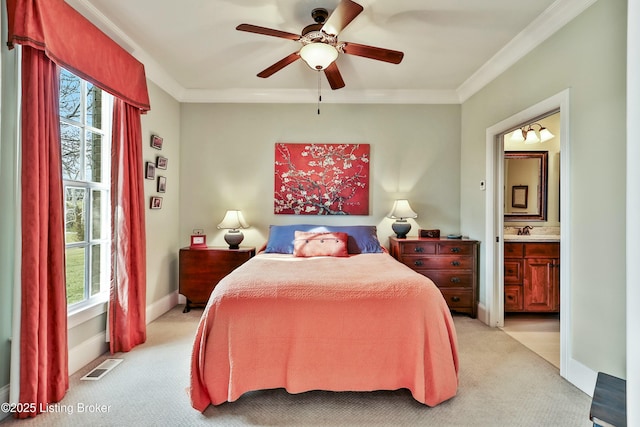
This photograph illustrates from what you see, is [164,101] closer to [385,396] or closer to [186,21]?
[186,21]

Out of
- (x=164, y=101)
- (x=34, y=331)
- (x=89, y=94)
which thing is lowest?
(x=34, y=331)

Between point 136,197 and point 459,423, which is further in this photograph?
point 136,197

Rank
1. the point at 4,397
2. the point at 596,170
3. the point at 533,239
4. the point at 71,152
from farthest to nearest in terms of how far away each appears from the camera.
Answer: the point at 533,239 < the point at 71,152 < the point at 596,170 < the point at 4,397

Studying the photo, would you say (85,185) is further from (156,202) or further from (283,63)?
(283,63)

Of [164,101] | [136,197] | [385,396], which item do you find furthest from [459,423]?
[164,101]

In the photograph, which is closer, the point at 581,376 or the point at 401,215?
the point at 581,376

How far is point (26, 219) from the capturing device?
5.76ft

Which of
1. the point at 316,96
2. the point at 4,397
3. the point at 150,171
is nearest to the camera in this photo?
the point at 4,397

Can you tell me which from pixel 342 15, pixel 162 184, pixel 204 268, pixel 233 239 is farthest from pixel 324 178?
pixel 342 15

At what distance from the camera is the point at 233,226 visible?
3.70 metres

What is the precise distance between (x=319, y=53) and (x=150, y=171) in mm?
2209

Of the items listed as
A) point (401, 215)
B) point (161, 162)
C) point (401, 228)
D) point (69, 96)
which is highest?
point (69, 96)

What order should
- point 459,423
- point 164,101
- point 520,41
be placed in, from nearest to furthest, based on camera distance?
point 459,423
point 520,41
point 164,101

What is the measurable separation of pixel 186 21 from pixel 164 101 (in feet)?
4.42
